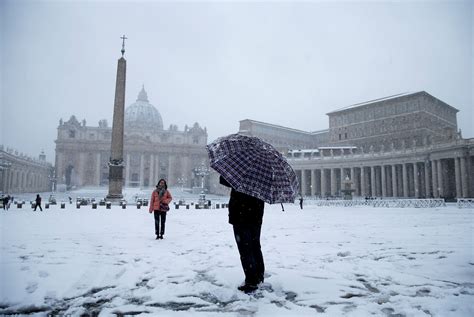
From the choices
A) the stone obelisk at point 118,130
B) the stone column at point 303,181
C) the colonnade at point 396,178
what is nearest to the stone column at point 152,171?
the colonnade at point 396,178

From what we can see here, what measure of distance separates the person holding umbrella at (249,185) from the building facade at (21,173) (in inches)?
2312

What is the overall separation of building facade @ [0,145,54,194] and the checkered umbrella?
193 feet

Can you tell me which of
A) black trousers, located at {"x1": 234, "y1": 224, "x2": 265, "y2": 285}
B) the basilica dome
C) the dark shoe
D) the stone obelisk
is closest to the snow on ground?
the dark shoe

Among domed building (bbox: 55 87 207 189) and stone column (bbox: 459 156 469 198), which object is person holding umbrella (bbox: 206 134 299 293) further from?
domed building (bbox: 55 87 207 189)

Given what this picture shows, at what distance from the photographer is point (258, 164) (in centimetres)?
457

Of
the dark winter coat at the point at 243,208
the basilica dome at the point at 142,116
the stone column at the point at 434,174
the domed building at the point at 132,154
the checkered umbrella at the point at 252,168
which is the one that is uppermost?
the basilica dome at the point at 142,116

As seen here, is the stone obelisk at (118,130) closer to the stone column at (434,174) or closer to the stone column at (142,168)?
the stone column at (434,174)

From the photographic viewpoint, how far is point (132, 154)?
3543 inches

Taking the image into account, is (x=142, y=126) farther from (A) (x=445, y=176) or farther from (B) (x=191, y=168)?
(A) (x=445, y=176)

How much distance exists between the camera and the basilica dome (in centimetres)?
10419

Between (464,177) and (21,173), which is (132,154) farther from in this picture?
(464,177)

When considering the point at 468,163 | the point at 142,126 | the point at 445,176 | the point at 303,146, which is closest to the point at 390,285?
the point at 468,163

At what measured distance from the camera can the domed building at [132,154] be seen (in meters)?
85.6

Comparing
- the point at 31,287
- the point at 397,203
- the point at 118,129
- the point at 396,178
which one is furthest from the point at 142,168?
the point at 31,287
